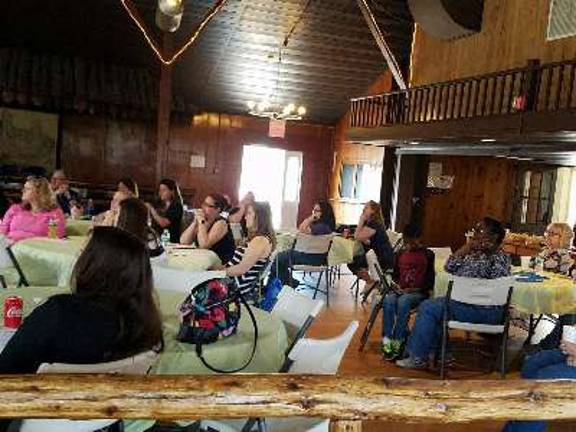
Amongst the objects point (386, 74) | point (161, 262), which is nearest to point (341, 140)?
point (386, 74)

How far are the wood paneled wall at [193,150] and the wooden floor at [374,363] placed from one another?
653 cm

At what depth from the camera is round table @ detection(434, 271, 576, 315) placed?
4859 mm

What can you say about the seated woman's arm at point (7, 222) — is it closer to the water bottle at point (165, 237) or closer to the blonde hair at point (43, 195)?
the blonde hair at point (43, 195)

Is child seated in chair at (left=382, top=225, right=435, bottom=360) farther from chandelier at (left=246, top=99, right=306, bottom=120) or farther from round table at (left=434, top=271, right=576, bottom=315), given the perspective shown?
chandelier at (left=246, top=99, right=306, bottom=120)

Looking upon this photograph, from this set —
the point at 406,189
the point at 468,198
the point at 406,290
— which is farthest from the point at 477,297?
the point at 468,198

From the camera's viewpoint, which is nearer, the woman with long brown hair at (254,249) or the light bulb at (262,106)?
the woman with long brown hair at (254,249)

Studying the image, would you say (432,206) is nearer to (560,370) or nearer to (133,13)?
(133,13)

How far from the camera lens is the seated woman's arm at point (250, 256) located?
4469 millimetres

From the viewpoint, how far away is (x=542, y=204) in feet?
42.7

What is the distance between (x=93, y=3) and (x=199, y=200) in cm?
475

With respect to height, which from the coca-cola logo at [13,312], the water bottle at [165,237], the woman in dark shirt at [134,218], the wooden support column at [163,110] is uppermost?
the wooden support column at [163,110]

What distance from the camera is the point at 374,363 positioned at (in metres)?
4.87

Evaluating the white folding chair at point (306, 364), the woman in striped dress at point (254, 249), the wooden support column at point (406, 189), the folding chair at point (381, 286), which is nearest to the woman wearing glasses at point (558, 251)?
the folding chair at point (381, 286)

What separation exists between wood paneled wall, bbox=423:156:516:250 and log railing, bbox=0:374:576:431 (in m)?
10.8
